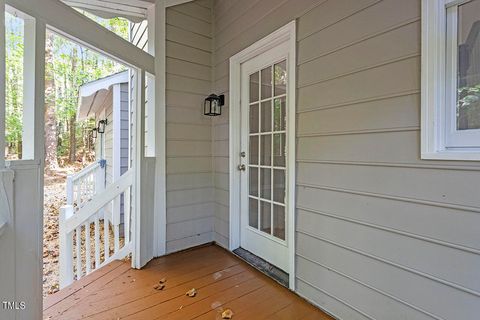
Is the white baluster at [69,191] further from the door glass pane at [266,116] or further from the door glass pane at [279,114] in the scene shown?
the door glass pane at [279,114]

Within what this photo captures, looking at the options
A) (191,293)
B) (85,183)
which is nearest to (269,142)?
(191,293)

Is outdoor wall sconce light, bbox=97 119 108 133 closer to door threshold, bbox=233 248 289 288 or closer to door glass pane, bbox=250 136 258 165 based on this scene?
door glass pane, bbox=250 136 258 165

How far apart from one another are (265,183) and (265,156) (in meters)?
0.26

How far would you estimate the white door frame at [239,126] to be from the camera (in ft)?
6.60

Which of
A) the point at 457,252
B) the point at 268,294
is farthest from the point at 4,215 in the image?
the point at 457,252

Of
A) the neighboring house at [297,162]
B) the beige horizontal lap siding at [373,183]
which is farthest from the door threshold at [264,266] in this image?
the beige horizontal lap siding at [373,183]

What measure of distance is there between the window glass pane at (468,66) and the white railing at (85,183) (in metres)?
4.16

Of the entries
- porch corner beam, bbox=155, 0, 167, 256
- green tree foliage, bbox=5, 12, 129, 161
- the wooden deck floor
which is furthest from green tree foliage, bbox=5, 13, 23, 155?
porch corner beam, bbox=155, 0, 167, 256

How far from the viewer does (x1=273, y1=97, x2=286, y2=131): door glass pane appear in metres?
2.29

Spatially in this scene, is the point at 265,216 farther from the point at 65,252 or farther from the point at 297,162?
the point at 65,252

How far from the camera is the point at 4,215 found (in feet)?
3.98

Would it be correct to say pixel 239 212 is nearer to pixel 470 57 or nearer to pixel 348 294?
pixel 348 294

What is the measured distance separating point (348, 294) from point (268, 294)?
633mm

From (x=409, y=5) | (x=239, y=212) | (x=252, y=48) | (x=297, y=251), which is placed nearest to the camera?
(x=409, y=5)
